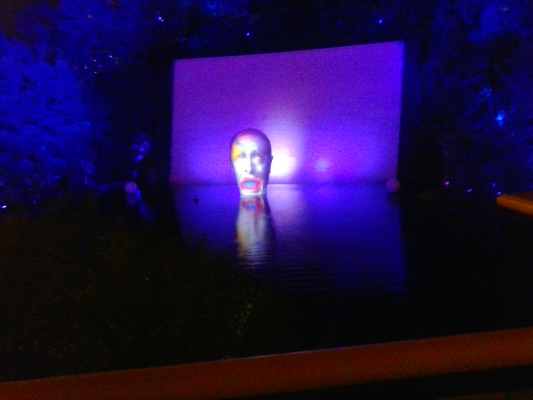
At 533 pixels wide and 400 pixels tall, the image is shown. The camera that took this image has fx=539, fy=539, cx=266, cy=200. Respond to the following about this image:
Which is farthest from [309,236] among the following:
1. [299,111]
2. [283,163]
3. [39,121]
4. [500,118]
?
[283,163]

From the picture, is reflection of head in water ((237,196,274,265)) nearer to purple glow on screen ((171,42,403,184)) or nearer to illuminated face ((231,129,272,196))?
illuminated face ((231,129,272,196))

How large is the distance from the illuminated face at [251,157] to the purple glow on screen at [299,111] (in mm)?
1796

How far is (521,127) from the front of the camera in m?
6.10

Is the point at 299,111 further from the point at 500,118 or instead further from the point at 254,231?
the point at 254,231

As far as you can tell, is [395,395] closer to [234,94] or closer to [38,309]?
[38,309]

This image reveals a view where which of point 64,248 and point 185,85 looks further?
point 185,85

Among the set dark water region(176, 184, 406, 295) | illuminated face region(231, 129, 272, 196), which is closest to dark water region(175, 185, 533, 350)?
dark water region(176, 184, 406, 295)

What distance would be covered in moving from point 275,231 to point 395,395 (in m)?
3.52

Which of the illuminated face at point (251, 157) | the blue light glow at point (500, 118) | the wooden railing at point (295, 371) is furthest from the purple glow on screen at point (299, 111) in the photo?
the wooden railing at point (295, 371)

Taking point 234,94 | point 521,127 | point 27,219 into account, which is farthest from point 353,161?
point 27,219

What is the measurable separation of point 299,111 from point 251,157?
2046mm

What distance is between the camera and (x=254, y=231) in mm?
4688

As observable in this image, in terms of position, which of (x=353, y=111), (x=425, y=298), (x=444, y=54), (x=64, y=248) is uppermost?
(x=444, y=54)

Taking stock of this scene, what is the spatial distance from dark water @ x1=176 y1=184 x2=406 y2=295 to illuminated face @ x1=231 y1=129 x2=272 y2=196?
0.99 ft
